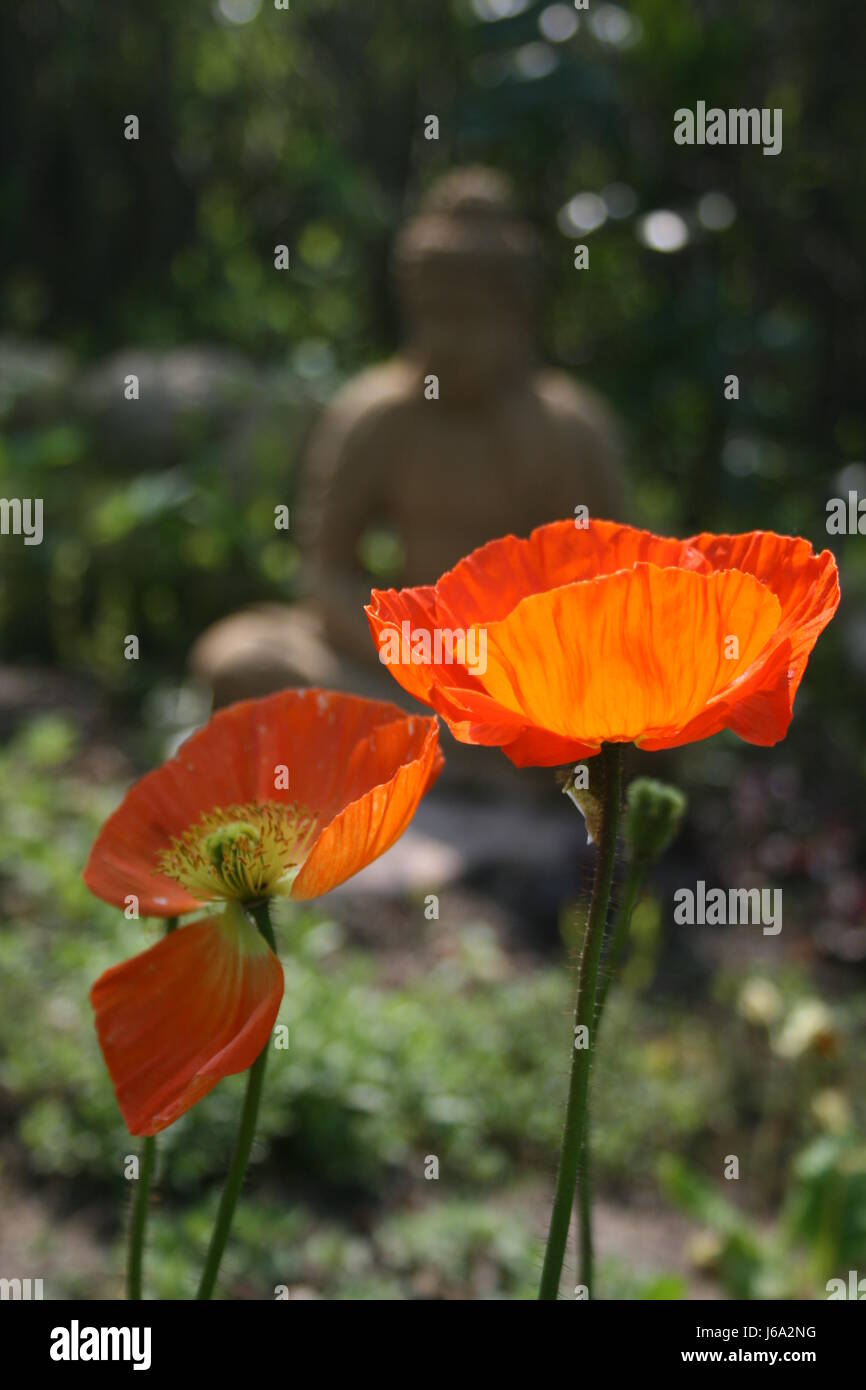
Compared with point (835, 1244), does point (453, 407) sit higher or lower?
higher

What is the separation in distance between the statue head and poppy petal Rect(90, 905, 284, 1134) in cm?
366

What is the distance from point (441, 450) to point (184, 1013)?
3.82m

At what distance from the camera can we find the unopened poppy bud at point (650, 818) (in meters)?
0.91

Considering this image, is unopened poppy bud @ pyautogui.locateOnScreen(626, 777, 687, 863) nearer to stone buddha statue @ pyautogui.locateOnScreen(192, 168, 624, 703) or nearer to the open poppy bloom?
the open poppy bloom

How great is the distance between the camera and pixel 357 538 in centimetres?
466

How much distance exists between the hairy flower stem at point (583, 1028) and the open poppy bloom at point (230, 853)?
3.6 inches

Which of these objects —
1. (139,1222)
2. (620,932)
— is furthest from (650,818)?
(139,1222)

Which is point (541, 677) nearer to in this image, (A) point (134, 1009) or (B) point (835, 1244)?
(A) point (134, 1009)

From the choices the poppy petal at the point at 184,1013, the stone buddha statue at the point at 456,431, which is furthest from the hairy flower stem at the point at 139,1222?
the stone buddha statue at the point at 456,431

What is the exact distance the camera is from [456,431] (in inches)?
173

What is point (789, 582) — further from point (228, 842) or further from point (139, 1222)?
A: point (139, 1222)

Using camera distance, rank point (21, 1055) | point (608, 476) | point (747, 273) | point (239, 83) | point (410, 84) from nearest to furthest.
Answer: point (21, 1055)
point (608, 476)
point (747, 273)
point (410, 84)
point (239, 83)
